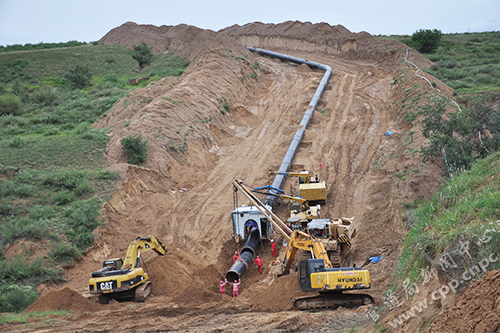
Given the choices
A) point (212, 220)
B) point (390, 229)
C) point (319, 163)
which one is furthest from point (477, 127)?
point (212, 220)

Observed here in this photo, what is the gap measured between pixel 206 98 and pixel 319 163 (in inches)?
470

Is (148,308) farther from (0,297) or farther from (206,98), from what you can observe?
(206,98)

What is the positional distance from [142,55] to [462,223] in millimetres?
56882

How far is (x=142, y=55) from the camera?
59.4 m

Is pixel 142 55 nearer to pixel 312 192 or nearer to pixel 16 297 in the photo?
pixel 312 192

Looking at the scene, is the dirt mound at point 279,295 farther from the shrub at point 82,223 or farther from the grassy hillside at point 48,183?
the shrub at point 82,223

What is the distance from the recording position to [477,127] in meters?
17.9

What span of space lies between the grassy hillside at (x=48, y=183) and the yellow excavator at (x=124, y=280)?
2587mm

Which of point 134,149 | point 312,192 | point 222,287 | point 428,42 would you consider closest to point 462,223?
point 222,287

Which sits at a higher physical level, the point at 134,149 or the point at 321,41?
the point at 321,41

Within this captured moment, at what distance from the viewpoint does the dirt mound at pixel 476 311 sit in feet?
19.7

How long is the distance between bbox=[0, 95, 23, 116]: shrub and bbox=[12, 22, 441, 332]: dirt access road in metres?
9.56

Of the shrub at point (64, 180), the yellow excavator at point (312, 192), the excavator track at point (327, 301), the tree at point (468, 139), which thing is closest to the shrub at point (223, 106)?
the shrub at point (64, 180)

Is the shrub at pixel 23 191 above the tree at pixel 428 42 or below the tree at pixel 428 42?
below
